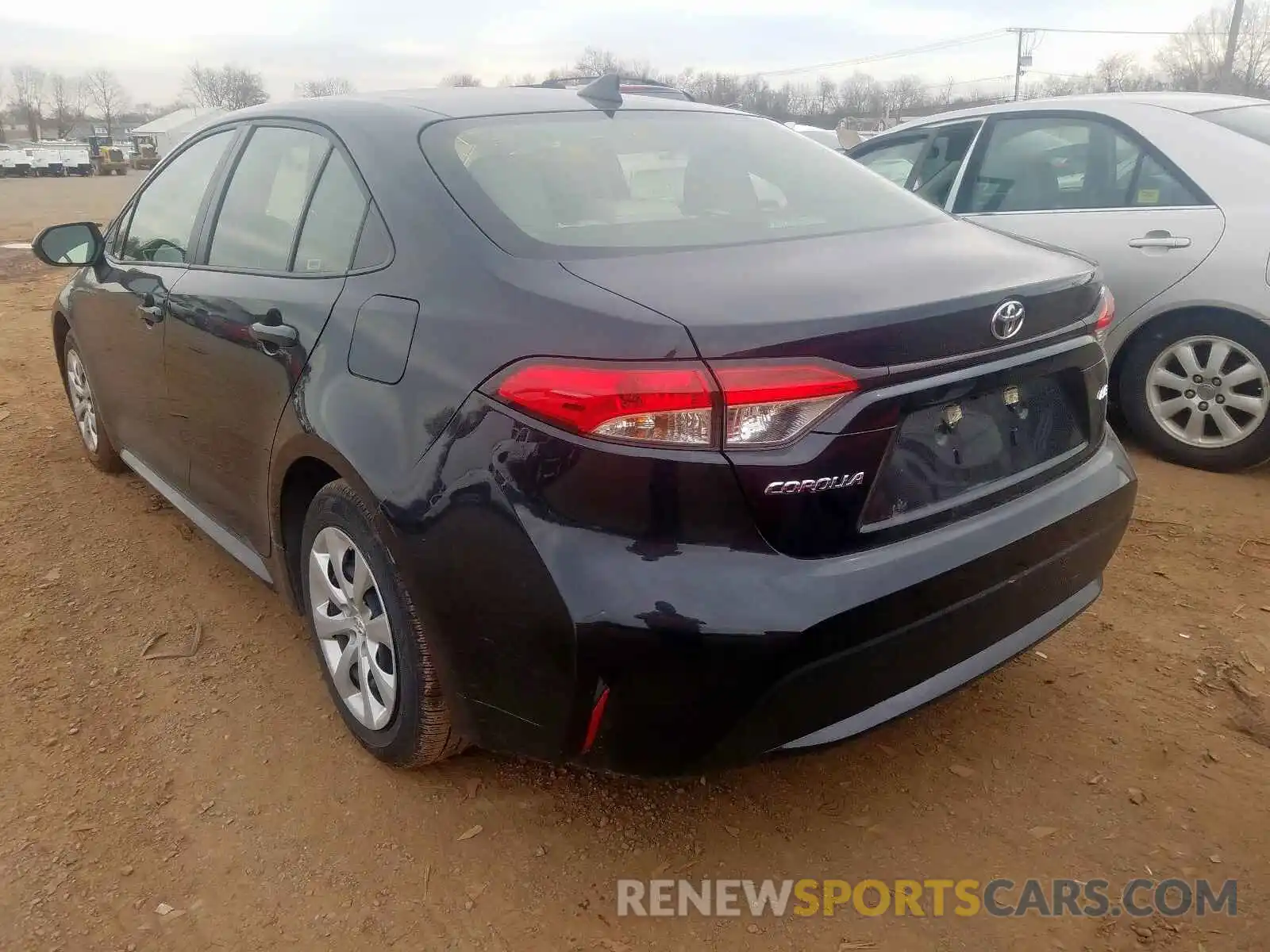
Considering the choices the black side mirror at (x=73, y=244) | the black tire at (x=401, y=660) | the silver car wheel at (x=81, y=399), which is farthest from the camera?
the silver car wheel at (x=81, y=399)

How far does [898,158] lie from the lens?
585cm

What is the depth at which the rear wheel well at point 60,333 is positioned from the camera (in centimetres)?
450

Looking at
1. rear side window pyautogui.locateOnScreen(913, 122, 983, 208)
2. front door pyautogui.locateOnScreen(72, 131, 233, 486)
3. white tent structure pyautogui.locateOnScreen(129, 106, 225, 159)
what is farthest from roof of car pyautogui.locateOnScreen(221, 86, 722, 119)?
white tent structure pyautogui.locateOnScreen(129, 106, 225, 159)

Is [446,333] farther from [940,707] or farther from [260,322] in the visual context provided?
[940,707]

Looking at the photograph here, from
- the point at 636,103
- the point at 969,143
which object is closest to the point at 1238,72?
the point at 969,143

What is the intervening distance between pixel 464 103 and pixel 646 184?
59 centimetres

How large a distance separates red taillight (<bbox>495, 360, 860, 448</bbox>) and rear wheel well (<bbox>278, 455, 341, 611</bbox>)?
2.98 ft

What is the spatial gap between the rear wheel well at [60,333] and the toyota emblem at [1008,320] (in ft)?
13.2

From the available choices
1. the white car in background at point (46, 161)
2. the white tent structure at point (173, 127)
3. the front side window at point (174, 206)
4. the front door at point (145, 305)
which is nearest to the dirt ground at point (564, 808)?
the front door at point (145, 305)

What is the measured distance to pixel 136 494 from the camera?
14.4 feet

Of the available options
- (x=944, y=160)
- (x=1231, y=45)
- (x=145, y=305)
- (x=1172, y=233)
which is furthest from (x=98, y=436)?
(x=1231, y=45)

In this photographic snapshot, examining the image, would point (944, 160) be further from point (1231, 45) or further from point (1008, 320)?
point (1231, 45)

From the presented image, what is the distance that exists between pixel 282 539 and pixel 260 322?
588 mm

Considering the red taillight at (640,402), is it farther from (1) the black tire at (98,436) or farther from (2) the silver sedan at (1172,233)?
(1) the black tire at (98,436)
